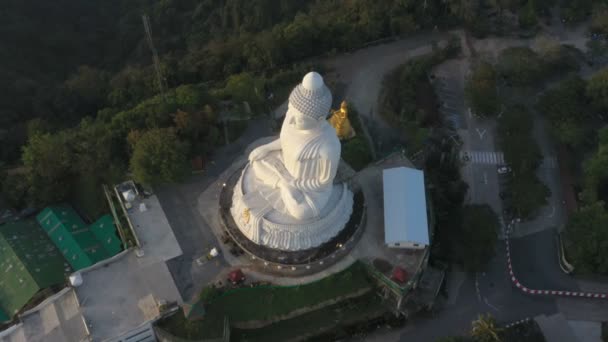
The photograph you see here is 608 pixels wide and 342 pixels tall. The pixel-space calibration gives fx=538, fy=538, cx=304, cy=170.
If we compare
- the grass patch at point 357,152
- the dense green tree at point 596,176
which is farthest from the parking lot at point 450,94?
the dense green tree at point 596,176

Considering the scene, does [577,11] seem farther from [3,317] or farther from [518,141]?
[3,317]

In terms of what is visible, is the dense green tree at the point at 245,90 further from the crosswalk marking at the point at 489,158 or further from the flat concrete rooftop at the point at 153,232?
the crosswalk marking at the point at 489,158

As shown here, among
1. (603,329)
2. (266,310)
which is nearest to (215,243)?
(266,310)

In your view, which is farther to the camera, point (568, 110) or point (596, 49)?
point (596, 49)

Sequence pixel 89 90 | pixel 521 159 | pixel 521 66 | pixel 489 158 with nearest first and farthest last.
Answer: pixel 521 159 < pixel 489 158 < pixel 521 66 < pixel 89 90

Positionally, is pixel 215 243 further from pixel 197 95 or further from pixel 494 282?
pixel 494 282

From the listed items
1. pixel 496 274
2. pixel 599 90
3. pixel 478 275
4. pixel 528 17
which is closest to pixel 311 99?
pixel 478 275
